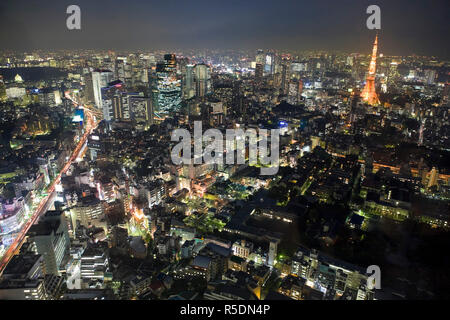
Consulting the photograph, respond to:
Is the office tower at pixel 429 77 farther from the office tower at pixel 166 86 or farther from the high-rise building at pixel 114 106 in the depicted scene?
the high-rise building at pixel 114 106

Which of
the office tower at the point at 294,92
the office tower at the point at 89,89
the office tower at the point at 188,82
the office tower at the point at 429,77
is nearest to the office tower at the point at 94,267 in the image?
the office tower at the point at 188,82

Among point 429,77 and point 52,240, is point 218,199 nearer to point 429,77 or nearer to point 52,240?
point 52,240

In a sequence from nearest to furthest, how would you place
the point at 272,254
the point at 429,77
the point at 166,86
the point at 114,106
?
the point at 272,254 → the point at 114,106 → the point at 166,86 → the point at 429,77

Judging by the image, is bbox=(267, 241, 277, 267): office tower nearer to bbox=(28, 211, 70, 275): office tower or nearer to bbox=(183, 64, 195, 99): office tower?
bbox=(28, 211, 70, 275): office tower

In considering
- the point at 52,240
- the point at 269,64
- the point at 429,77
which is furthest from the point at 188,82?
the point at 429,77
